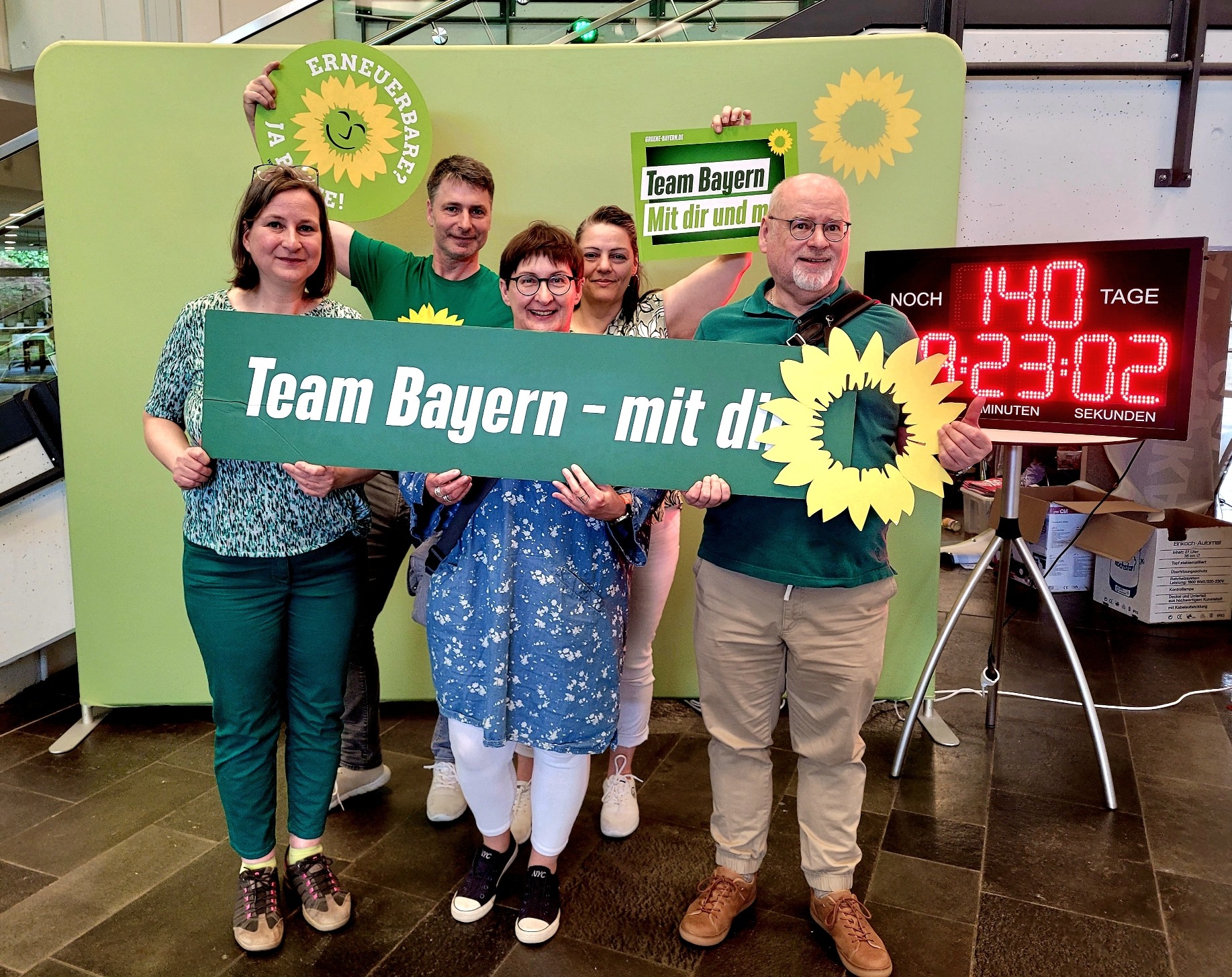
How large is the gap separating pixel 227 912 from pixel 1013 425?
2.19 metres

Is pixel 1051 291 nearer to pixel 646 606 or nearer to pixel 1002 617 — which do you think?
pixel 1002 617

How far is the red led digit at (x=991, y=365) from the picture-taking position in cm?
227

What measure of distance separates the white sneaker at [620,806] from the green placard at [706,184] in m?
1.37

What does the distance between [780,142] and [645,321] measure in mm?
549

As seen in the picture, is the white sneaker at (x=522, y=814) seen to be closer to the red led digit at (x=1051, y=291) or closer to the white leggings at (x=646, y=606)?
the white leggings at (x=646, y=606)

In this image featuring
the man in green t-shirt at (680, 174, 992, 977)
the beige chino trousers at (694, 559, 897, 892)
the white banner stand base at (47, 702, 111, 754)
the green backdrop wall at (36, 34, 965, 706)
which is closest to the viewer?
the man in green t-shirt at (680, 174, 992, 977)

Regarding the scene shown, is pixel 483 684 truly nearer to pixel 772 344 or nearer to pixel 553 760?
pixel 553 760

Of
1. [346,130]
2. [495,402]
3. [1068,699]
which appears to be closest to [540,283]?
[495,402]

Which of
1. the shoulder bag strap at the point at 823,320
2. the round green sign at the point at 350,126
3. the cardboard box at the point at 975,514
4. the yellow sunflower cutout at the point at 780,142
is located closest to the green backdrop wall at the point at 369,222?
the round green sign at the point at 350,126

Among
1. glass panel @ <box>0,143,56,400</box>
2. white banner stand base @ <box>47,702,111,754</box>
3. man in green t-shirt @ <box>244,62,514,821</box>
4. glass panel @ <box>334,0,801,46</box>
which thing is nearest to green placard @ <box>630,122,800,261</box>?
man in green t-shirt @ <box>244,62,514,821</box>

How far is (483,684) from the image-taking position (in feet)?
5.84

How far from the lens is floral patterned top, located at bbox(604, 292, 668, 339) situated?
6.95 ft

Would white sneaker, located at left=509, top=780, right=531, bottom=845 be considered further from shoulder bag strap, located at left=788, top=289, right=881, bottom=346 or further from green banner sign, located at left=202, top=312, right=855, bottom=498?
shoulder bag strap, located at left=788, top=289, right=881, bottom=346

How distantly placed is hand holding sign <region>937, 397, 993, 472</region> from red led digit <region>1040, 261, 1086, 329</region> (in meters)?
0.77
